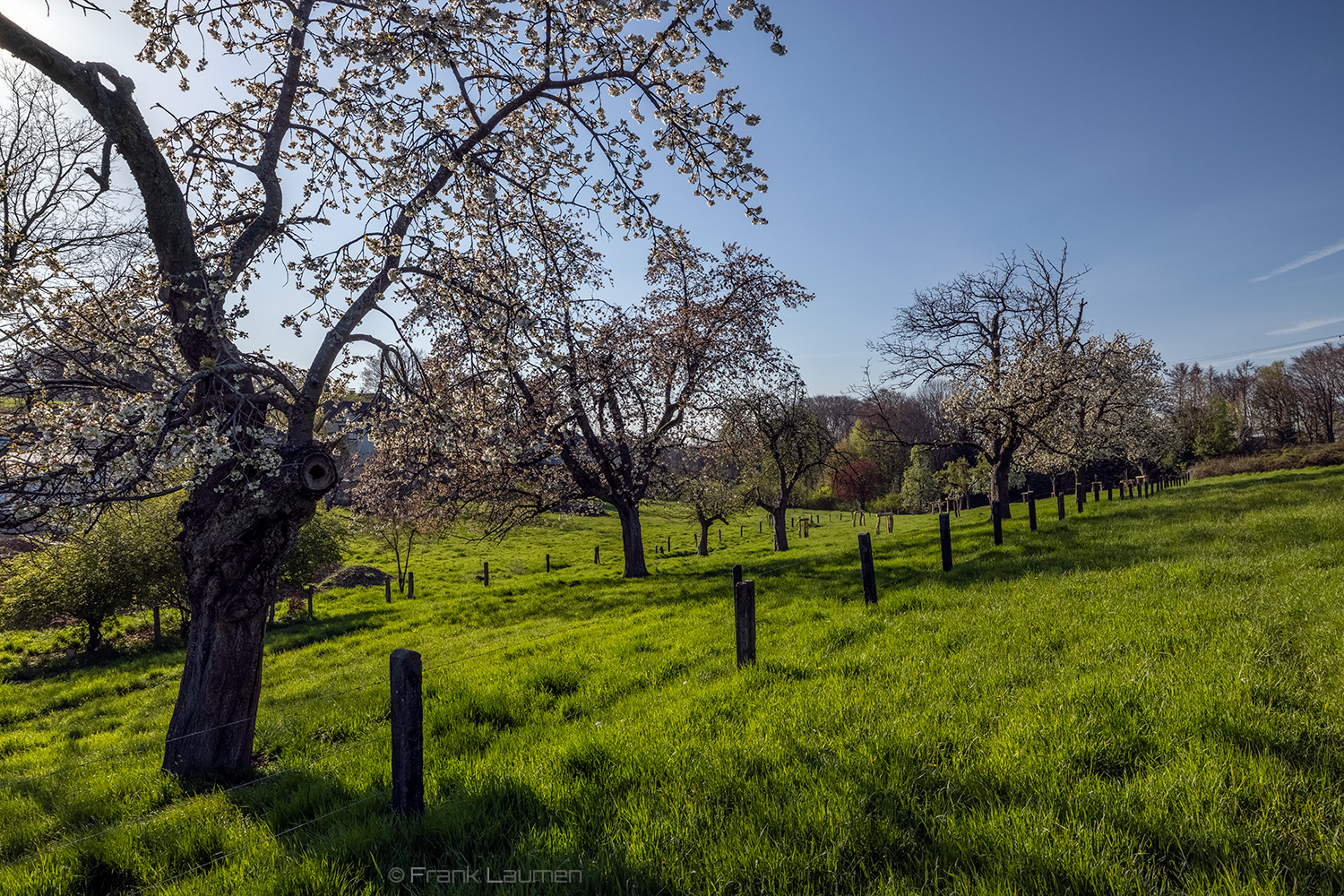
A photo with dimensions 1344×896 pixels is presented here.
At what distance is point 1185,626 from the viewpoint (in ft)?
20.7

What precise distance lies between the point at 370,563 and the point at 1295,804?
38542 millimetres

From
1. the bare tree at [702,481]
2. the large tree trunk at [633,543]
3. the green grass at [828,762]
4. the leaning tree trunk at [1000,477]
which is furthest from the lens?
the leaning tree trunk at [1000,477]

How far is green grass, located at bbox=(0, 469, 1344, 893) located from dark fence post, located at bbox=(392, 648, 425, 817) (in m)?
0.17

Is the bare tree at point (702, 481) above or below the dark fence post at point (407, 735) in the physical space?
above

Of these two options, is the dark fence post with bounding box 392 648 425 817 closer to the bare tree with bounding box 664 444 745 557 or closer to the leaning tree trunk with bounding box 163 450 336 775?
the leaning tree trunk with bounding box 163 450 336 775

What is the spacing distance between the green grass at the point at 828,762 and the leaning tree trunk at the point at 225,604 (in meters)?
0.54

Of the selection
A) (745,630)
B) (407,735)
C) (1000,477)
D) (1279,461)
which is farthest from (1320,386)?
(407,735)

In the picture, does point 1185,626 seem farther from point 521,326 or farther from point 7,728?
point 7,728

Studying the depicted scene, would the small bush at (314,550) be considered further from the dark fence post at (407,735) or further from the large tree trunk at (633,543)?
the dark fence post at (407,735)

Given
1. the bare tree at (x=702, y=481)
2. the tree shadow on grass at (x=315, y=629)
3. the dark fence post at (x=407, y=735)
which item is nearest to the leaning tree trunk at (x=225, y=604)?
the dark fence post at (x=407, y=735)

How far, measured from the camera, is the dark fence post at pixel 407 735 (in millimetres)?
3809

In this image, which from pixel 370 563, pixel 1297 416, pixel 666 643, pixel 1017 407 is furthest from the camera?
pixel 1297 416

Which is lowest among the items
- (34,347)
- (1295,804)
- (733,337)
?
(1295,804)

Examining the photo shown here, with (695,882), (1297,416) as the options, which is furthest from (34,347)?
(1297,416)
